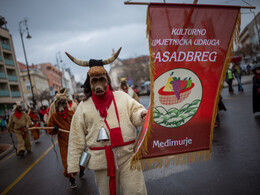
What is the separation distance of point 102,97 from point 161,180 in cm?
220

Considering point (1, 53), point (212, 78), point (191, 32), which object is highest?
point (1, 53)

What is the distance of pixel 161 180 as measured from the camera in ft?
12.8

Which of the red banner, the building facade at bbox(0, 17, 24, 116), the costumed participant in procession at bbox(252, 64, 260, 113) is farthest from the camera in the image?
the building facade at bbox(0, 17, 24, 116)

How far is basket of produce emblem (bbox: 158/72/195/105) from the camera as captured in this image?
7.06 feet

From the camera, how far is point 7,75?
3862cm

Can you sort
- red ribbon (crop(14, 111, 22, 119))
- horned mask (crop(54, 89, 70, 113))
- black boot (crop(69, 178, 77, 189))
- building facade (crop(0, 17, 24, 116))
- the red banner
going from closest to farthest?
1. the red banner
2. black boot (crop(69, 178, 77, 189))
3. horned mask (crop(54, 89, 70, 113))
4. red ribbon (crop(14, 111, 22, 119))
5. building facade (crop(0, 17, 24, 116))

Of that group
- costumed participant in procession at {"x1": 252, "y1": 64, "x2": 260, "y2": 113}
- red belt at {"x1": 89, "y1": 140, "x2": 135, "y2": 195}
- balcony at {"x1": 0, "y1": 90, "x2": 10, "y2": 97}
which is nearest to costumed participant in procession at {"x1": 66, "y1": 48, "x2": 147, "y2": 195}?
red belt at {"x1": 89, "y1": 140, "x2": 135, "y2": 195}

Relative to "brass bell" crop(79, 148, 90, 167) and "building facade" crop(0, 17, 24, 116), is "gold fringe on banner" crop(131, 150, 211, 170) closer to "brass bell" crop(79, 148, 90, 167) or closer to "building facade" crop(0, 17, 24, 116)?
"brass bell" crop(79, 148, 90, 167)

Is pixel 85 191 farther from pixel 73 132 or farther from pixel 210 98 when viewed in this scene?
pixel 210 98

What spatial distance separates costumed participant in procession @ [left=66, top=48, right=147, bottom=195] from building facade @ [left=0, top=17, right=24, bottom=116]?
123 ft

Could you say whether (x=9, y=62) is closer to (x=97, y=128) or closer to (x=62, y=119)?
(x=62, y=119)

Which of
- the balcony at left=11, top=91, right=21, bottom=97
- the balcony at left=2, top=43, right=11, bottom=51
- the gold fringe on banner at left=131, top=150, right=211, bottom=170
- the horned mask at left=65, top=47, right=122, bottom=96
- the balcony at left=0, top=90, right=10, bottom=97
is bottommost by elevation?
the balcony at left=11, top=91, right=21, bottom=97

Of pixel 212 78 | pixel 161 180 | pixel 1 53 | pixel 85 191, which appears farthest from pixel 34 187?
pixel 1 53

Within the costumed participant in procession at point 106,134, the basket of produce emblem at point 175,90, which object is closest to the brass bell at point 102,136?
the costumed participant in procession at point 106,134
